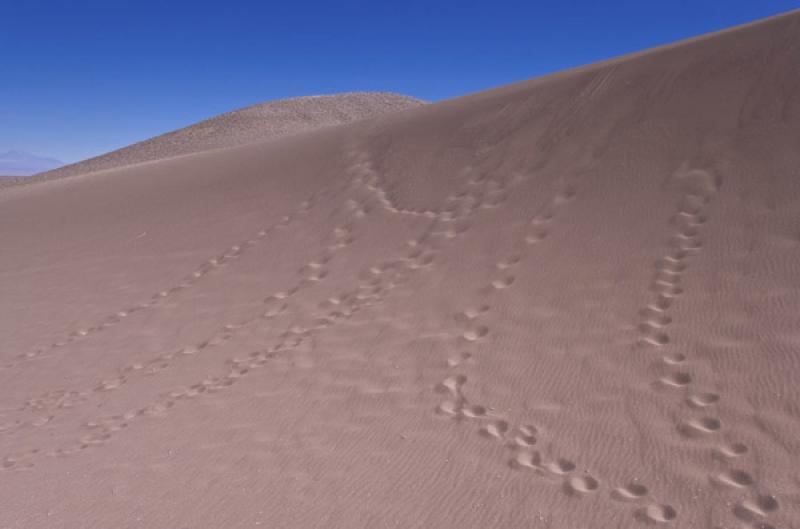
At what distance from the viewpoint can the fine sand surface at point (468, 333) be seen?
3736mm

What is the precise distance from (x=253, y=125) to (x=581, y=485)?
34.7 m

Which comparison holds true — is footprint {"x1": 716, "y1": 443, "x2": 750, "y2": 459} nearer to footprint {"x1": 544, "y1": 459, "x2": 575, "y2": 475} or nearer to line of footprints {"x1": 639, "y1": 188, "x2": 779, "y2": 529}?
line of footprints {"x1": 639, "y1": 188, "x2": 779, "y2": 529}

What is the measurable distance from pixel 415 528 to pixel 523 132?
6.93 metres

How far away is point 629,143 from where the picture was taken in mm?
7863

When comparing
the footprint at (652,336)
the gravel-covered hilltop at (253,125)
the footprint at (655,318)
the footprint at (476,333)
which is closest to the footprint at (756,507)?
the footprint at (652,336)

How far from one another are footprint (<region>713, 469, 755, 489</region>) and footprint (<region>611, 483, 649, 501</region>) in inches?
14.3

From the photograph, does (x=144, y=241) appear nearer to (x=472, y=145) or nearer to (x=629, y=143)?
(x=472, y=145)

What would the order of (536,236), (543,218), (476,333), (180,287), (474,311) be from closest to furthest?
(476,333), (474,311), (536,236), (543,218), (180,287)

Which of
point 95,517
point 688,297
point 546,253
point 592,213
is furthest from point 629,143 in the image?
point 95,517

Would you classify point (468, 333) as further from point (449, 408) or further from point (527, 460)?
point (527, 460)

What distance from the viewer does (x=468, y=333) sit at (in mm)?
5504

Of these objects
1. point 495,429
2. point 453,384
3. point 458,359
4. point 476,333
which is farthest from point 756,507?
point 476,333

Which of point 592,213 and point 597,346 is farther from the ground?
point 592,213

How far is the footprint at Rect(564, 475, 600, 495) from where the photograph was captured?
11.6 feet
